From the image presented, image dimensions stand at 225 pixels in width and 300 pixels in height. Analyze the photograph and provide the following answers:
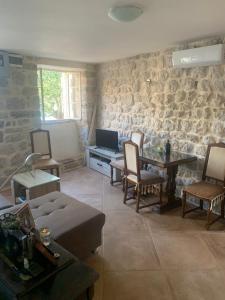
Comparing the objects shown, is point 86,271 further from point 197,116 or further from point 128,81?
point 128,81

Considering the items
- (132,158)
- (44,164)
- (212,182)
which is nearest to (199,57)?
(132,158)

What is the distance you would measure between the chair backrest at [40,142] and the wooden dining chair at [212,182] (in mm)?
2470

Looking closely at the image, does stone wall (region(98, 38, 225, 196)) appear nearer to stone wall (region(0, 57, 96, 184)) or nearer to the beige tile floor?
the beige tile floor

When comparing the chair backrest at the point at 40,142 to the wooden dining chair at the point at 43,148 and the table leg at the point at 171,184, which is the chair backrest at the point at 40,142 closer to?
the wooden dining chair at the point at 43,148

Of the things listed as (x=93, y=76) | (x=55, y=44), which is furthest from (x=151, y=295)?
(x=93, y=76)

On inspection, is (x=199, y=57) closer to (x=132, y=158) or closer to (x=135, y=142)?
(x=132, y=158)

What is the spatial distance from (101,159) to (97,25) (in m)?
2.82

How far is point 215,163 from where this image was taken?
3074 millimetres

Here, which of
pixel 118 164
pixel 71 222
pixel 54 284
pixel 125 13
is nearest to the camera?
pixel 54 284

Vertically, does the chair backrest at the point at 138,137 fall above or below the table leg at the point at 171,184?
above

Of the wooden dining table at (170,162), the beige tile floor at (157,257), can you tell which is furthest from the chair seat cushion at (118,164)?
the beige tile floor at (157,257)

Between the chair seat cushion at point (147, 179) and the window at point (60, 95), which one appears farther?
the window at point (60, 95)

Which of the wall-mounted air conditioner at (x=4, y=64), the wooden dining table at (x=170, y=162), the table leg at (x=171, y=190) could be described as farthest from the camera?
the wall-mounted air conditioner at (x=4, y=64)

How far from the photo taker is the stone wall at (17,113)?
13.0ft
